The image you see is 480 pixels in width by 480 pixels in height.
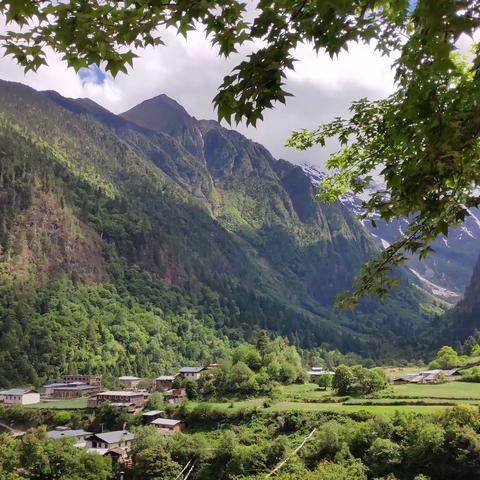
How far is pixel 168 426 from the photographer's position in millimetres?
60562

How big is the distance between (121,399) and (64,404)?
10243 mm

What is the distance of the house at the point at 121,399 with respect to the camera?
7575 cm

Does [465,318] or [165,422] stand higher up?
[165,422]

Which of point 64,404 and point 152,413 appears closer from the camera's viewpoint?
point 152,413

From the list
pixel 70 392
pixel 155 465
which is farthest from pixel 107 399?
pixel 155 465

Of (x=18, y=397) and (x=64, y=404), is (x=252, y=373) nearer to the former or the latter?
(x=64, y=404)

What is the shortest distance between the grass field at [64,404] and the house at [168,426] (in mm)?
20603

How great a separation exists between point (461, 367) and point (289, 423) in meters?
53.2

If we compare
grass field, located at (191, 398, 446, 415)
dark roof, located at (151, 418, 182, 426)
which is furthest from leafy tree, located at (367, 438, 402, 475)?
dark roof, located at (151, 418, 182, 426)

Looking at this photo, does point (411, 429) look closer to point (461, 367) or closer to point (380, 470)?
point (380, 470)

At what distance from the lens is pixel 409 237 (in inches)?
237

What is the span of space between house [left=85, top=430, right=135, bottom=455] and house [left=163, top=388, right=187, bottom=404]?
12170mm

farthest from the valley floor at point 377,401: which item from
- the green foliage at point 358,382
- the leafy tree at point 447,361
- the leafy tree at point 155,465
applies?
the leafy tree at point 447,361

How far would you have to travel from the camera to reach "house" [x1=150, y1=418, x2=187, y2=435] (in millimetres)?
59125
